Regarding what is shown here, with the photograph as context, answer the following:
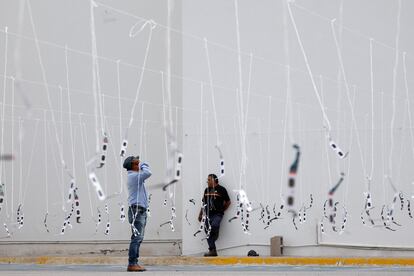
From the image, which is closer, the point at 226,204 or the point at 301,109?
the point at 301,109

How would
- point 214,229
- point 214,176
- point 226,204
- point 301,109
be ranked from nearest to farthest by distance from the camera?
1. point 301,109
2. point 214,176
3. point 214,229
4. point 226,204

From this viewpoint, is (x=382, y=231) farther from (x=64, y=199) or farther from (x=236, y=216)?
(x=64, y=199)

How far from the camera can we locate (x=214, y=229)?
1647 centimetres

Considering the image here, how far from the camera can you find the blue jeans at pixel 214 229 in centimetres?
1638

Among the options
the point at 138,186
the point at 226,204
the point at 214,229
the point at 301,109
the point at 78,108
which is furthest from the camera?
the point at 78,108

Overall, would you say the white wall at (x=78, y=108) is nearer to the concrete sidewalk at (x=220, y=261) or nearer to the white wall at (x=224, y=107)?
the white wall at (x=224, y=107)

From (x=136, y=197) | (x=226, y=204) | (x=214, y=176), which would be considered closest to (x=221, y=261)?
(x=226, y=204)

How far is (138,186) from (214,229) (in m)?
4.92

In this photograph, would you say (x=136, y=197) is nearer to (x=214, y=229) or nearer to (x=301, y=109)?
(x=214, y=229)

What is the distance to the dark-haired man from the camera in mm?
16422

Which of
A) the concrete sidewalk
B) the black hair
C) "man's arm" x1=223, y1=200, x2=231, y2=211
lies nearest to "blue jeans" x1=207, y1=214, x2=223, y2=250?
"man's arm" x1=223, y1=200, x2=231, y2=211

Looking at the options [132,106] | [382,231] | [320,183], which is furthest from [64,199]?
[382,231]

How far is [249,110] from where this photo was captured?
16.5m

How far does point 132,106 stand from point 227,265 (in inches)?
171
